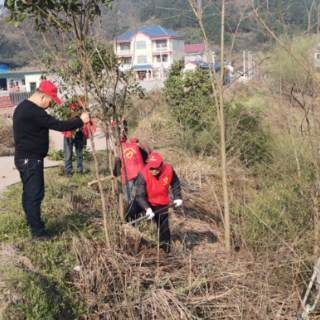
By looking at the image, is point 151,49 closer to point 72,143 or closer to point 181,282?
point 72,143

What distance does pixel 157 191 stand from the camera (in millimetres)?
5602

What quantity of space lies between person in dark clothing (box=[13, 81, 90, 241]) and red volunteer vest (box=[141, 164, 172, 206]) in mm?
1252

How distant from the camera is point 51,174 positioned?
8.69 m

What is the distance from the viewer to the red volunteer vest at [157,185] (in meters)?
5.57

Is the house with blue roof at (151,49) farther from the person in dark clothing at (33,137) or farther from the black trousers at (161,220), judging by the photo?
the black trousers at (161,220)

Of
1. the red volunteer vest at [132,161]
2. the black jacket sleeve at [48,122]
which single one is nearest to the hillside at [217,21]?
the black jacket sleeve at [48,122]

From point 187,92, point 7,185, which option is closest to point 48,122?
point 7,185

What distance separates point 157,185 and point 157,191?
8 centimetres

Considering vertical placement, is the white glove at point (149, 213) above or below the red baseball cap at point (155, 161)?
below

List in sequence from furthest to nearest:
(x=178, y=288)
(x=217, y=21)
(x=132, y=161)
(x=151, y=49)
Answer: (x=151, y=49), (x=132, y=161), (x=217, y=21), (x=178, y=288)

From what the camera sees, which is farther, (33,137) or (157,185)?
(157,185)

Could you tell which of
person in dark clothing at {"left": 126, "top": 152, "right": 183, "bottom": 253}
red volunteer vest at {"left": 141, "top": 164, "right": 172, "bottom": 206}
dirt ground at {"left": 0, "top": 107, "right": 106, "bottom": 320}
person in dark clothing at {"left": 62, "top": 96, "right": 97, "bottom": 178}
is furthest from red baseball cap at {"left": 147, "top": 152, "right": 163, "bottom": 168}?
person in dark clothing at {"left": 62, "top": 96, "right": 97, "bottom": 178}

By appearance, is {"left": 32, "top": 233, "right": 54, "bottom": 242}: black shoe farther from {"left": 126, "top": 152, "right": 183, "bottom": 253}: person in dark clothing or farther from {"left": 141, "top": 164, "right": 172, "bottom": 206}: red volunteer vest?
{"left": 141, "top": 164, "right": 172, "bottom": 206}: red volunteer vest

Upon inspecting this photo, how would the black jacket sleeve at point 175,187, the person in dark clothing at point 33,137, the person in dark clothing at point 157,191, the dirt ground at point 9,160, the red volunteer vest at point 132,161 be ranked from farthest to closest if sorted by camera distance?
the dirt ground at point 9,160 → the red volunteer vest at point 132,161 → the black jacket sleeve at point 175,187 → the person in dark clothing at point 157,191 → the person in dark clothing at point 33,137
